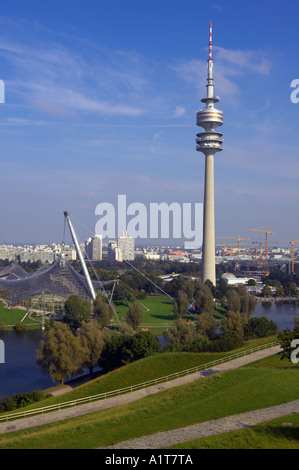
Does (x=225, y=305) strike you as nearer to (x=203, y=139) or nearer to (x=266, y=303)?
(x=266, y=303)

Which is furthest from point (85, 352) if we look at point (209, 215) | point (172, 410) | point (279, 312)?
point (209, 215)

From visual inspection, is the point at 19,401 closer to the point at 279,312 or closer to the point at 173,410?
the point at 173,410

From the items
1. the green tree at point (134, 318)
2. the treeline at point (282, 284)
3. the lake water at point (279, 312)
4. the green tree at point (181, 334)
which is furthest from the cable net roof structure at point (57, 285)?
the treeline at point (282, 284)

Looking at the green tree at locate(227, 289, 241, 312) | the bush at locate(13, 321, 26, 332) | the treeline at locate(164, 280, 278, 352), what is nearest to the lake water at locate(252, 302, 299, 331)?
the treeline at locate(164, 280, 278, 352)

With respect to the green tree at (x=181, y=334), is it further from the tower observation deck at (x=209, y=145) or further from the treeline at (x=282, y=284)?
the treeline at (x=282, y=284)

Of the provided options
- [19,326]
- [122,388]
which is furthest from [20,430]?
[19,326]
